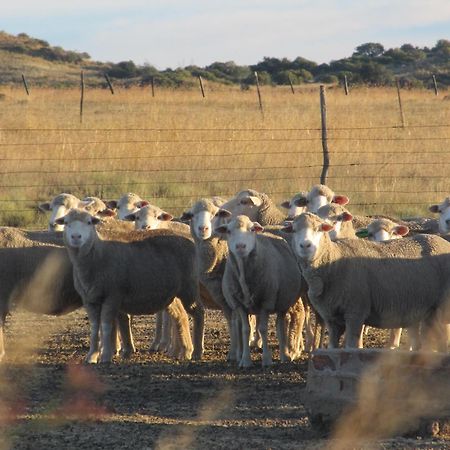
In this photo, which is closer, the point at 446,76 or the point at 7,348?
the point at 7,348

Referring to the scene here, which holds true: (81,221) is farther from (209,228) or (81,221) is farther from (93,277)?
(209,228)

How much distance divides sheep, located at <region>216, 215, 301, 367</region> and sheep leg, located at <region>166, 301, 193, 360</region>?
64cm

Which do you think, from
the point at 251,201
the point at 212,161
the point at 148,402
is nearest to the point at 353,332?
the point at 148,402

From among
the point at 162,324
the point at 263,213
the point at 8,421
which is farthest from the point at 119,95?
the point at 8,421

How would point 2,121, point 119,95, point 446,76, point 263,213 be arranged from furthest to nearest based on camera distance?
point 446,76
point 119,95
point 2,121
point 263,213

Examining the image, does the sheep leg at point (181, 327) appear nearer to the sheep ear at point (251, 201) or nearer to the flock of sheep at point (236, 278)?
the flock of sheep at point (236, 278)

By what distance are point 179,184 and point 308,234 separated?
1103 cm

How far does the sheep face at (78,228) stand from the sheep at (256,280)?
1140 mm

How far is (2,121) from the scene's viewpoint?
27984mm

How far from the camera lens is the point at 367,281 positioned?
10336mm

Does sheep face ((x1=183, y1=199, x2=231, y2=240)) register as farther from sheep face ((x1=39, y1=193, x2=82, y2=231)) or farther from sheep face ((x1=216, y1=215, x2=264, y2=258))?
sheep face ((x1=39, y1=193, x2=82, y2=231))

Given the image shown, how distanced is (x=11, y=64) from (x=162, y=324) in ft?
148

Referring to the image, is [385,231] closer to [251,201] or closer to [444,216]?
[444,216]

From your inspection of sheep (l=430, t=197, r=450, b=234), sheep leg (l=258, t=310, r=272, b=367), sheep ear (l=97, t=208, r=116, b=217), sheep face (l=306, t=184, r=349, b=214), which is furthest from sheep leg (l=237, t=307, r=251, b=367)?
sheep (l=430, t=197, r=450, b=234)
